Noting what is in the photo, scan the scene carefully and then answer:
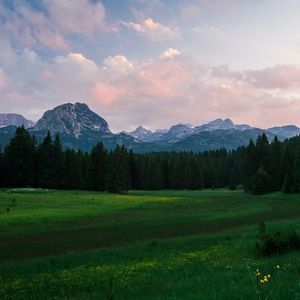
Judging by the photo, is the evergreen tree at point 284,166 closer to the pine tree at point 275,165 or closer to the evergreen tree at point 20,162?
the pine tree at point 275,165

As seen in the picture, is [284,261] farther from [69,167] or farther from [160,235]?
[69,167]

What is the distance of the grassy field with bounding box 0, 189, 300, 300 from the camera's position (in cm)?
1109

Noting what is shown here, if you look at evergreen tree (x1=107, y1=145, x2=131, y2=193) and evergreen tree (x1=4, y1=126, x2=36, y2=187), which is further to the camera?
evergreen tree (x1=107, y1=145, x2=131, y2=193)

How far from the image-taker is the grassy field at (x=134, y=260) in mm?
11089

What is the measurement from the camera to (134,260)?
65.7ft

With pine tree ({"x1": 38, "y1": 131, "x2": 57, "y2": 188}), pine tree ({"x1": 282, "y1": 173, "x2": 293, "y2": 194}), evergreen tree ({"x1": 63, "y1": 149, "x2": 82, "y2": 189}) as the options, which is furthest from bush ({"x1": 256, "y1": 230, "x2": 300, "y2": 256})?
evergreen tree ({"x1": 63, "y1": 149, "x2": 82, "y2": 189})

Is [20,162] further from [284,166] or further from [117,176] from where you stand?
[284,166]

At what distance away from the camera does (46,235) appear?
30.2 meters

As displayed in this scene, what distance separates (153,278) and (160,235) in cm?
1609

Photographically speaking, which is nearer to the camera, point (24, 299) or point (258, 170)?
point (24, 299)

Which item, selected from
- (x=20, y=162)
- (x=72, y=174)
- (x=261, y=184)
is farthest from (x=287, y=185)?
(x=20, y=162)

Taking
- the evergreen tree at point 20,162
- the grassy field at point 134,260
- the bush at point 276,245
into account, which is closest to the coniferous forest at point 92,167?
the evergreen tree at point 20,162

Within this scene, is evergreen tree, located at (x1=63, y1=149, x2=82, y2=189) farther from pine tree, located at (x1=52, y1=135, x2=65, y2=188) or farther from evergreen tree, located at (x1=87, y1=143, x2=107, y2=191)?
evergreen tree, located at (x1=87, y1=143, x2=107, y2=191)

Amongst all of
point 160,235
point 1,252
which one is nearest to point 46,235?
point 1,252
